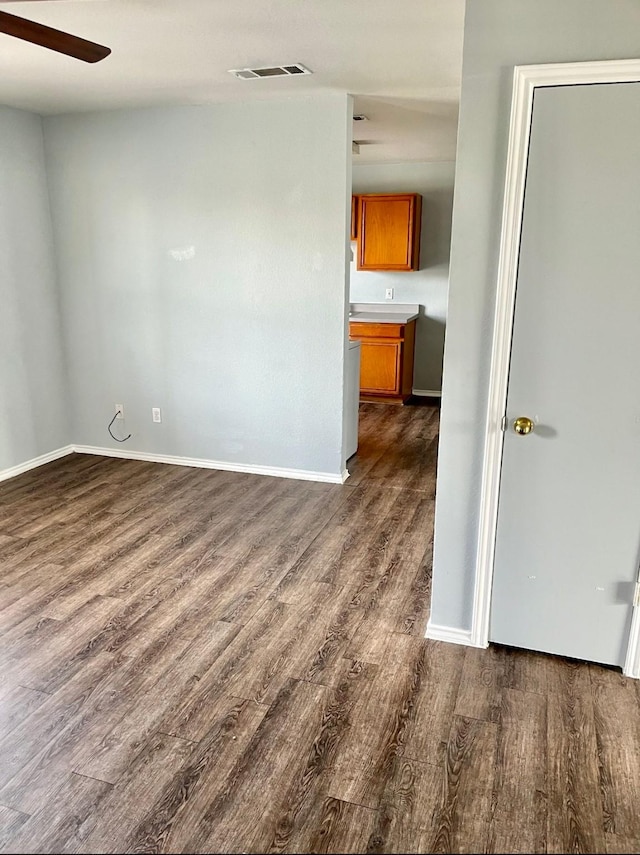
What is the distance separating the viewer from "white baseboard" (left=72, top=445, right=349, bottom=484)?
4.30 metres

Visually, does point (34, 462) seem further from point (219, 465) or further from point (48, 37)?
point (48, 37)

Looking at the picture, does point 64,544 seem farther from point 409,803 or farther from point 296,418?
point 409,803

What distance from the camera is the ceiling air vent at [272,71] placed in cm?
308

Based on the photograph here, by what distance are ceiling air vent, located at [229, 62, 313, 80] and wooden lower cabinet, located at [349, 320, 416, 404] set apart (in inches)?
124

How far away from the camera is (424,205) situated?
6.37 meters

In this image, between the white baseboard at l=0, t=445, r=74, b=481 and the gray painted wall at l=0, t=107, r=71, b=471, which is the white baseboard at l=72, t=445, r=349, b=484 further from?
the gray painted wall at l=0, t=107, r=71, b=471

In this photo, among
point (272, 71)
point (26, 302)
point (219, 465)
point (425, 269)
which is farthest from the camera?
point (425, 269)

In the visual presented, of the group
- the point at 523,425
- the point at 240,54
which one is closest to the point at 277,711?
the point at 523,425

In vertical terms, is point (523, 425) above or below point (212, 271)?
below

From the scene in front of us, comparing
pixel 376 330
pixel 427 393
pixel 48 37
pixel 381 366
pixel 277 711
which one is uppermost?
pixel 48 37

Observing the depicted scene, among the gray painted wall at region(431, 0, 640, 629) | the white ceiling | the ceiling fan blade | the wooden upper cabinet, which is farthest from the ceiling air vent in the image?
the wooden upper cabinet

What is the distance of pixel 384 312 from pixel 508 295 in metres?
4.64

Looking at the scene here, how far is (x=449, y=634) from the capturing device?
2.51 m

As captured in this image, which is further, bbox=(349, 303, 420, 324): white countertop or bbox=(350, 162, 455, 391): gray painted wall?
bbox=(350, 162, 455, 391): gray painted wall
